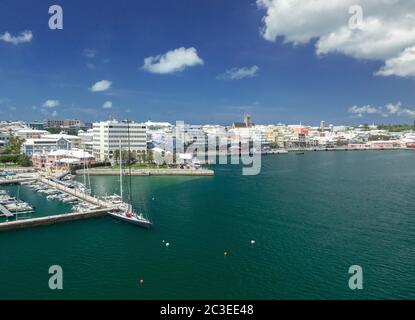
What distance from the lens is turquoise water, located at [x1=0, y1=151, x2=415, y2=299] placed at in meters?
9.58

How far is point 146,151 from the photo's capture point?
3569cm

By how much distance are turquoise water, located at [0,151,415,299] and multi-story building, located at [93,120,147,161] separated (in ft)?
53.2

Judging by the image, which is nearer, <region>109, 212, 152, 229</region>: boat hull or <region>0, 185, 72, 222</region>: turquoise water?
<region>109, 212, 152, 229</region>: boat hull

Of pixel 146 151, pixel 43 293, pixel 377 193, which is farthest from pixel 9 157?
pixel 377 193

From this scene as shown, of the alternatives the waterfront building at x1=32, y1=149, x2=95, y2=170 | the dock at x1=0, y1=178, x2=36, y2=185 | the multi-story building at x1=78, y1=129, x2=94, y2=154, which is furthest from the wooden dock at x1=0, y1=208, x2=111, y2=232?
the multi-story building at x1=78, y1=129, x2=94, y2=154

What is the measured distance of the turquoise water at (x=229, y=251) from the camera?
31.4 ft

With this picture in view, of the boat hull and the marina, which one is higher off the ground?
the marina

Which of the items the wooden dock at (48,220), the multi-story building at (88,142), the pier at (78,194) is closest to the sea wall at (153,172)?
the pier at (78,194)

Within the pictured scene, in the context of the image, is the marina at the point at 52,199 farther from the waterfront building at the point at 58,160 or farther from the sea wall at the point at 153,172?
the sea wall at the point at 153,172

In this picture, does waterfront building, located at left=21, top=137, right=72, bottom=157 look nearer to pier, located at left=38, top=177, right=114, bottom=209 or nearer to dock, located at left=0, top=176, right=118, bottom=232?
pier, located at left=38, top=177, right=114, bottom=209

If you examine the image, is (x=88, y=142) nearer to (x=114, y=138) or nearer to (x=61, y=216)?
(x=114, y=138)
